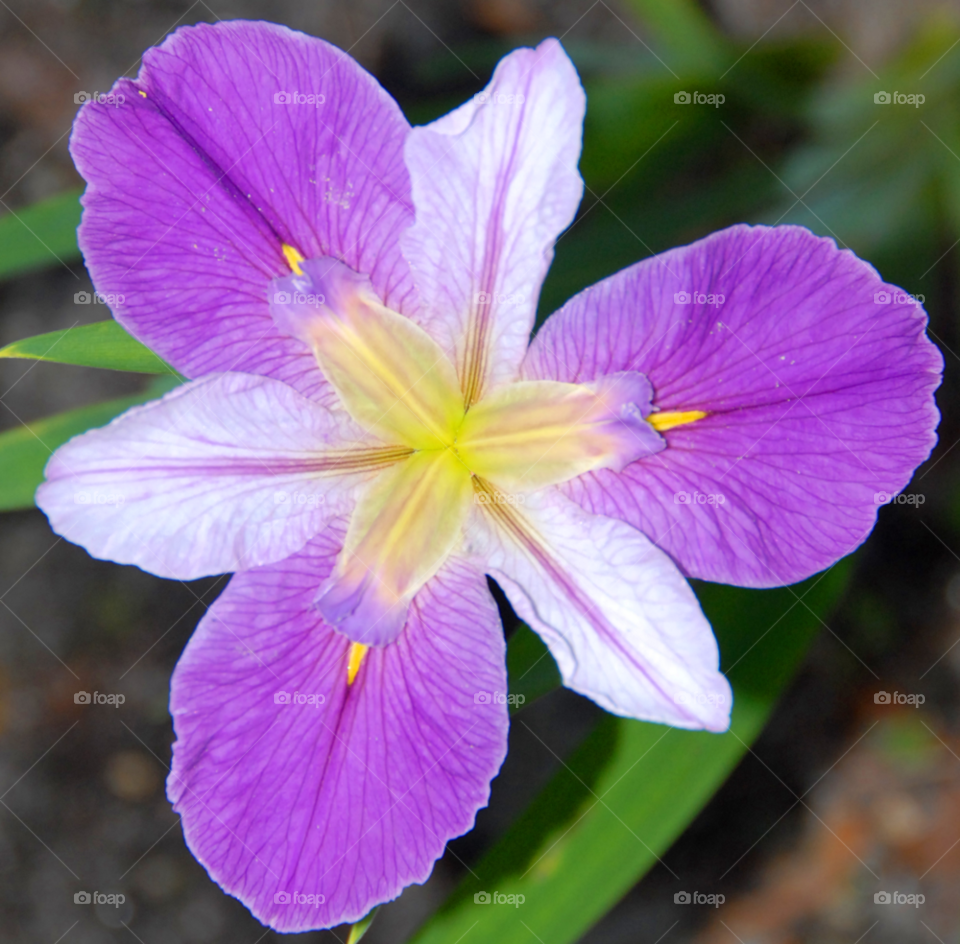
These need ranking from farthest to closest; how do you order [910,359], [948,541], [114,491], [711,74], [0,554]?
[0,554] < [948,541] < [711,74] < [114,491] < [910,359]

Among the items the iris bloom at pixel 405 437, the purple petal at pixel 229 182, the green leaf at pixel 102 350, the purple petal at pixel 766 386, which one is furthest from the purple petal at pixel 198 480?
the purple petal at pixel 766 386

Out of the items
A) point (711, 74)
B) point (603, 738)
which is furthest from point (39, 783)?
point (711, 74)

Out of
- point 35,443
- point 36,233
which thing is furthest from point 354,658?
point 36,233

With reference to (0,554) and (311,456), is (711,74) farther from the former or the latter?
(0,554)

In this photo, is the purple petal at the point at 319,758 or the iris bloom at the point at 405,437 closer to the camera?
the iris bloom at the point at 405,437

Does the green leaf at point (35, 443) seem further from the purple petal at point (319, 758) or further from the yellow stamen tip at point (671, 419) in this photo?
the yellow stamen tip at point (671, 419)

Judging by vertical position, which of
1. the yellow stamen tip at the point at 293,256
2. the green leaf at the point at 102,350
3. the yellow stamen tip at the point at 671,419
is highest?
the yellow stamen tip at the point at 293,256

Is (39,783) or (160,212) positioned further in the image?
(39,783)

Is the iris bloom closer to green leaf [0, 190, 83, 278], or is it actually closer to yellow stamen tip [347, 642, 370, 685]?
yellow stamen tip [347, 642, 370, 685]

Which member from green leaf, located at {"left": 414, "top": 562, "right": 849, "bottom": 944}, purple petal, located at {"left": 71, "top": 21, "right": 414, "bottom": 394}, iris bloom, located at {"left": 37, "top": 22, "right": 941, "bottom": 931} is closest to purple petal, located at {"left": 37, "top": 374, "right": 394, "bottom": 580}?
iris bloom, located at {"left": 37, "top": 22, "right": 941, "bottom": 931}
